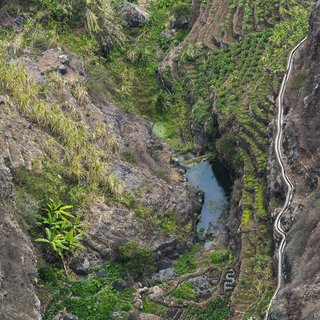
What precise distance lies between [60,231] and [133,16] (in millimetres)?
31770

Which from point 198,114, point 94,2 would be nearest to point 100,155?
point 198,114

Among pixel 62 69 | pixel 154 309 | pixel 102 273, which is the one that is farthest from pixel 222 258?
pixel 62 69

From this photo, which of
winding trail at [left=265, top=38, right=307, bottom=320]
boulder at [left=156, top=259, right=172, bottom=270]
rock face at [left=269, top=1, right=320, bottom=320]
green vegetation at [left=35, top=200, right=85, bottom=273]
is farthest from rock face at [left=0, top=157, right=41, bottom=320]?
winding trail at [left=265, top=38, right=307, bottom=320]

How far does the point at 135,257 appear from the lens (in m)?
34.8

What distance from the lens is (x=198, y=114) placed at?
161 feet

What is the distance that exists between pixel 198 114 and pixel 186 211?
10520mm

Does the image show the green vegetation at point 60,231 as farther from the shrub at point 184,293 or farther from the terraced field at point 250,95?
the terraced field at point 250,95

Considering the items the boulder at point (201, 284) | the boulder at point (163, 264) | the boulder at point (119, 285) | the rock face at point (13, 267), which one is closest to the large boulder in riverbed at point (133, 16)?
the boulder at point (163, 264)

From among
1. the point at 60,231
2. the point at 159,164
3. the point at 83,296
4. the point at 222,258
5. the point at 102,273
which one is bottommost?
the point at 83,296

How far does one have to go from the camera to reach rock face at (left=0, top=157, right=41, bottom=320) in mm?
25672

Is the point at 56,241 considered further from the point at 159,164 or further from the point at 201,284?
the point at 159,164

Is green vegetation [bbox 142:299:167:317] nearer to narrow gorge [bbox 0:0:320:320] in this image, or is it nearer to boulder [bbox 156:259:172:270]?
narrow gorge [bbox 0:0:320:320]

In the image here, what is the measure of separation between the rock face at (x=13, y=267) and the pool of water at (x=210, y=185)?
563 inches

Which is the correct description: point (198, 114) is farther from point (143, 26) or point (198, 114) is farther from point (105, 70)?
point (143, 26)
